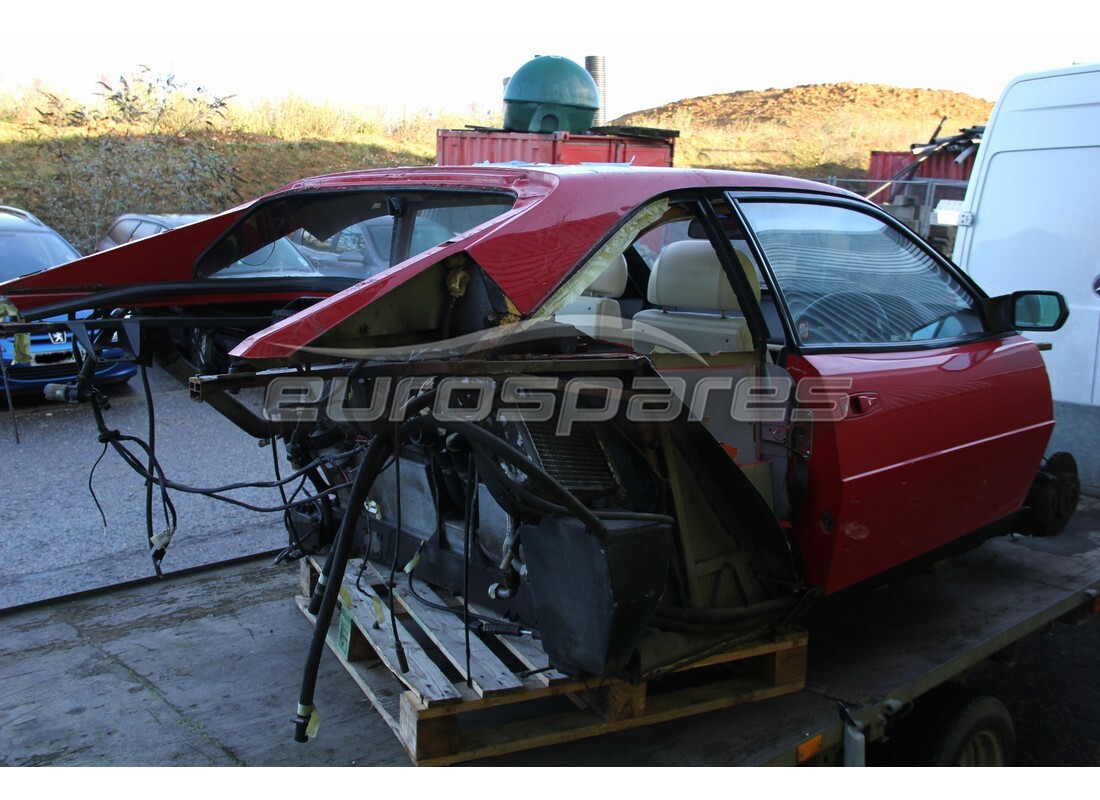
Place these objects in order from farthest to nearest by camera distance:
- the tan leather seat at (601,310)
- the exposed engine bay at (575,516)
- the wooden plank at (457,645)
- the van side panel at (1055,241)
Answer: the van side panel at (1055,241), the tan leather seat at (601,310), the wooden plank at (457,645), the exposed engine bay at (575,516)

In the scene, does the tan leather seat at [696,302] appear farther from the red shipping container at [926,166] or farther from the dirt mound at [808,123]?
the dirt mound at [808,123]

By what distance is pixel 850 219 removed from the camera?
10.9 ft

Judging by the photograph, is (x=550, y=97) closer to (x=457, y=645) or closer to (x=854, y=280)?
(x=854, y=280)

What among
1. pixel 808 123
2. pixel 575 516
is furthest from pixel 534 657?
pixel 808 123

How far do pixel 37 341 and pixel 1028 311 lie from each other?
25.9 ft

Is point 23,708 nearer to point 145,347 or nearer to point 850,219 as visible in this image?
point 145,347

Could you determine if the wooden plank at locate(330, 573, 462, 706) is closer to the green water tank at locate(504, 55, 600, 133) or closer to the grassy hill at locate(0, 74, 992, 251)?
the green water tank at locate(504, 55, 600, 133)

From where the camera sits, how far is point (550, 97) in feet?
41.1

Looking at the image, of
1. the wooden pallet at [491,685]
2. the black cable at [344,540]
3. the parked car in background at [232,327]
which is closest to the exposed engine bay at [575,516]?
the black cable at [344,540]

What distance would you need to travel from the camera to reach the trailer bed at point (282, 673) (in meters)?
2.50

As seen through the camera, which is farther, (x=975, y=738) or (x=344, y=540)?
(x=975, y=738)

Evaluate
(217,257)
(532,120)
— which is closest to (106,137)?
(532,120)

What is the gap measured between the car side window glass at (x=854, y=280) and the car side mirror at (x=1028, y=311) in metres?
0.09

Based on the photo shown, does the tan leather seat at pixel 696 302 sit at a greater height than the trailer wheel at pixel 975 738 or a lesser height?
greater
